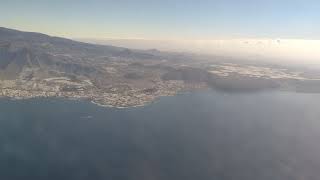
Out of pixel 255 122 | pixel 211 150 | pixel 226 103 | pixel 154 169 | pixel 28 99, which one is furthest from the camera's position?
pixel 226 103

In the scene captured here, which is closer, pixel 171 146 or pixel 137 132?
pixel 171 146

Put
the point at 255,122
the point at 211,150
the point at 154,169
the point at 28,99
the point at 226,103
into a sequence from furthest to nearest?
1. the point at 226,103
2. the point at 28,99
3. the point at 255,122
4. the point at 211,150
5. the point at 154,169

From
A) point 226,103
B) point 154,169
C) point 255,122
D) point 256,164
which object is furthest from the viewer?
point 226,103

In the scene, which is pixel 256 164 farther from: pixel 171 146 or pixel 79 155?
pixel 79 155

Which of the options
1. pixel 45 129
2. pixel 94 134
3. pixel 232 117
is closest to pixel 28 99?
pixel 45 129

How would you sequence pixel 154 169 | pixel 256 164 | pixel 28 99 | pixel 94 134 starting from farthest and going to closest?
pixel 28 99 → pixel 94 134 → pixel 256 164 → pixel 154 169

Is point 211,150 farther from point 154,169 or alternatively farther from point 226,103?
point 226,103

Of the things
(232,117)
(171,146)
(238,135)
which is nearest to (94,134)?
(171,146)
